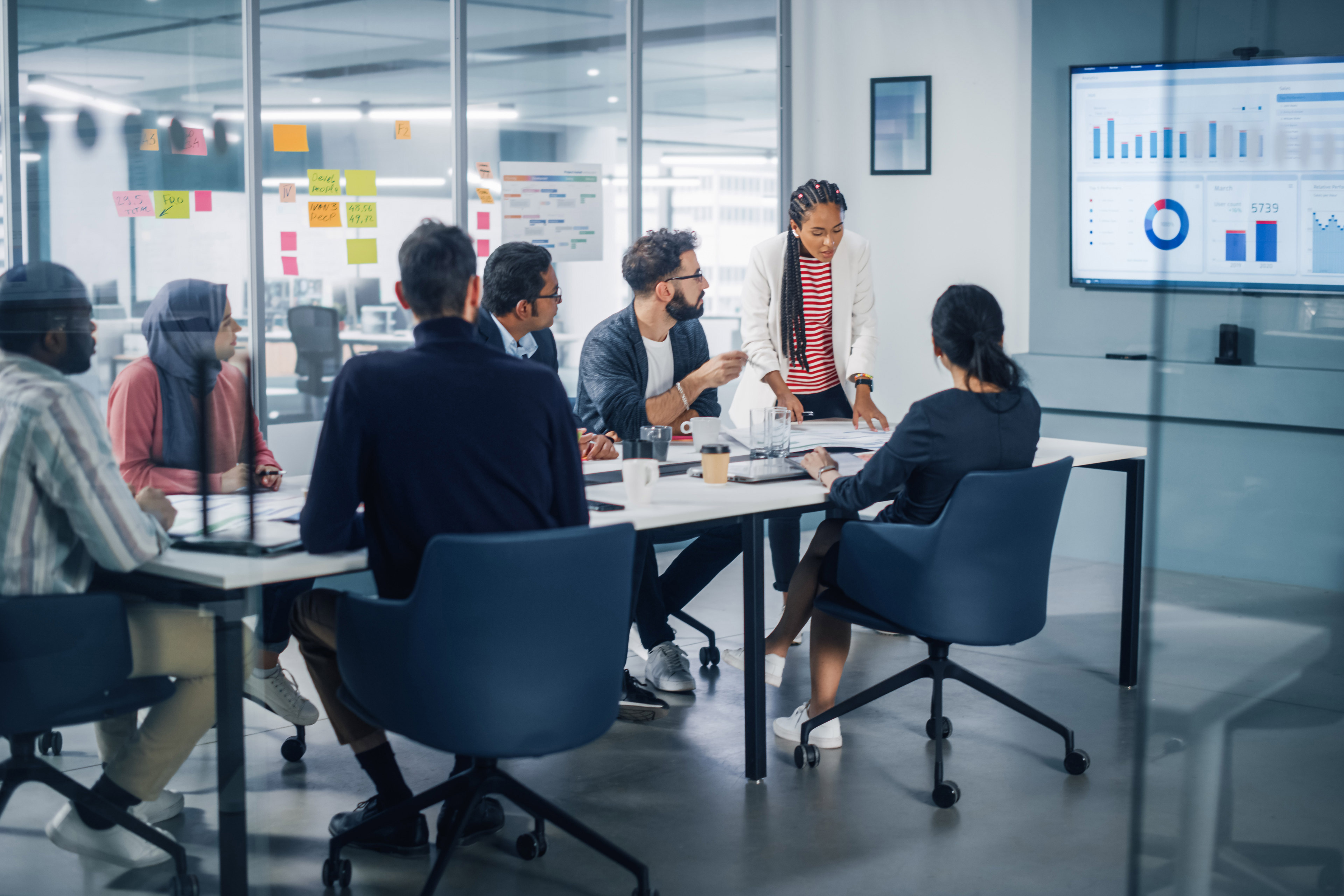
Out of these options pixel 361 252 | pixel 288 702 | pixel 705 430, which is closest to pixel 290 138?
pixel 361 252

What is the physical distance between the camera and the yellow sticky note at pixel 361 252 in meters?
4.74

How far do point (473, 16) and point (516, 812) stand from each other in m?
3.34

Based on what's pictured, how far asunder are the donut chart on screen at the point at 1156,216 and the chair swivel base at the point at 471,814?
3186 millimetres

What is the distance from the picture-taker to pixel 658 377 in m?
3.88

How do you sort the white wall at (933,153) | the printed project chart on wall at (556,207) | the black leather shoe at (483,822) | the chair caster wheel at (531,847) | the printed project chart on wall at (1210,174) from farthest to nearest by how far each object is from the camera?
the white wall at (933,153) < the printed project chart on wall at (556,207) < the printed project chart on wall at (1210,174) < the black leather shoe at (483,822) < the chair caster wheel at (531,847)

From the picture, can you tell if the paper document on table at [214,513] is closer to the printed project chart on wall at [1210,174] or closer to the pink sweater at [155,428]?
the pink sweater at [155,428]

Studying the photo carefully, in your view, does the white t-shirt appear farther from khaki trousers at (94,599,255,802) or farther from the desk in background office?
khaki trousers at (94,599,255,802)

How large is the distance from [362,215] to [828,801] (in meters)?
2.84

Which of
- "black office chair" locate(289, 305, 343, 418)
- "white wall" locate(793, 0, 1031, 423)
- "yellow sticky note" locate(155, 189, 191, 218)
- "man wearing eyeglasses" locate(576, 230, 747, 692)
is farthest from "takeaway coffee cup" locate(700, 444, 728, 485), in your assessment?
"white wall" locate(793, 0, 1031, 423)

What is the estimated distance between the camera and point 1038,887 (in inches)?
99.8

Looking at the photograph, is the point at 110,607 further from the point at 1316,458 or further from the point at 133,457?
the point at 1316,458

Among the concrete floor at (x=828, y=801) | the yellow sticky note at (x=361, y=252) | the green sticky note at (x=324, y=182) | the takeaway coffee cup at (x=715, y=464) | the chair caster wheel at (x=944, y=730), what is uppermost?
the green sticky note at (x=324, y=182)

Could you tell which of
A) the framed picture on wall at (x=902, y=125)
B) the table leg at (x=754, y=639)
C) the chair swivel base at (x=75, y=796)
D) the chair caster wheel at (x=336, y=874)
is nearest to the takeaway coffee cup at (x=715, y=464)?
the table leg at (x=754, y=639)

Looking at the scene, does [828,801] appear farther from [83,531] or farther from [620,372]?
[83,531]
